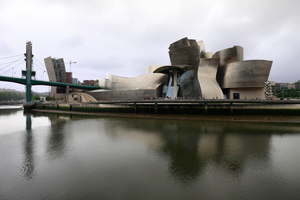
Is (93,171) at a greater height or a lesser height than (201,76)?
lesser

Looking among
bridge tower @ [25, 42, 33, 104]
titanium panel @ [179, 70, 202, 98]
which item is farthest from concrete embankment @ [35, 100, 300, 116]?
bridge tower @ [25, 42, 33, 104]

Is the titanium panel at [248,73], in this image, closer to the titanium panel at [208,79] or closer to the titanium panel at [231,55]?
the titanium panel at [231,55]

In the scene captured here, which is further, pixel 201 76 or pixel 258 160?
pixel 201 76

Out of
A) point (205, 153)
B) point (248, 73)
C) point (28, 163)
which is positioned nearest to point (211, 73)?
point (248, 73)

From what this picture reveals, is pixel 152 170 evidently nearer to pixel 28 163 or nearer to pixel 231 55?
pixel 28 163

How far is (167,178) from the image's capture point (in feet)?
18.7

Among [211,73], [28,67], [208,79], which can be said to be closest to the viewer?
[208,79]

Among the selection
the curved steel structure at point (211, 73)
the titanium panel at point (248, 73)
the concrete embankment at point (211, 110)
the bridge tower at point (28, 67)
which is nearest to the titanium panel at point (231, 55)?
the curved steel structure at point (211, 73)

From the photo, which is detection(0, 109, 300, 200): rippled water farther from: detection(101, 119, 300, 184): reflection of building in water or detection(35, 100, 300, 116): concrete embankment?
detection(35, 100, 300, 116): concrete embankment

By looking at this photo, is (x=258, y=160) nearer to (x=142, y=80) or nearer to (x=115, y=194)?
(x=115, y=194)

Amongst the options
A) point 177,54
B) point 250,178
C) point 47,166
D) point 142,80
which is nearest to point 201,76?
point 177,54

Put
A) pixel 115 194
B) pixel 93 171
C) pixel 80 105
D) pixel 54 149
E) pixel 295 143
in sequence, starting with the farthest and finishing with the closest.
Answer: pixel 80 105
pixel 295 143
pixel 54 149
pixel 93 171
pixel 115 194

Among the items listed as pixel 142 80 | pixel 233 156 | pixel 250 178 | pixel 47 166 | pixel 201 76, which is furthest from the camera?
pixel 142 80

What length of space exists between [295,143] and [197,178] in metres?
8.83
